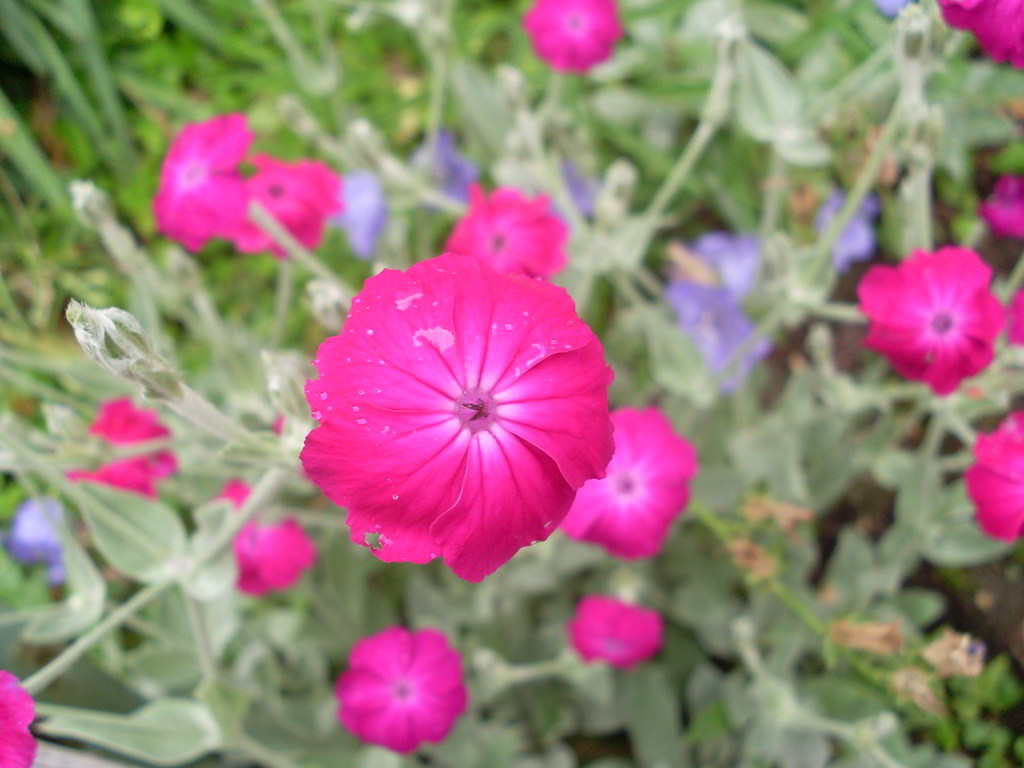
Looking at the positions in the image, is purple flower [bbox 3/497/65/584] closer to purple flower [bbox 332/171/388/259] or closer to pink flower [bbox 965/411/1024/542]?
purple flower [bbox 332/171/388/259]

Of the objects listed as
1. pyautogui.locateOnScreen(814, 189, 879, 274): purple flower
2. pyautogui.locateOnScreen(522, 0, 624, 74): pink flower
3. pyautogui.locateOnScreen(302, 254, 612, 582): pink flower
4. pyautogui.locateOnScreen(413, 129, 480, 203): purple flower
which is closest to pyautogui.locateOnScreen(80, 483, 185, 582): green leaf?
pyautogui.locateOnScreen(302, 254, 612, 582): pink flower

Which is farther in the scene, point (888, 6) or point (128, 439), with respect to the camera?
point (888, 6)

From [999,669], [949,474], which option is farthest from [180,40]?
[999,669]

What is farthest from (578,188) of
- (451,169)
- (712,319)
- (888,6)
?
(888,6)

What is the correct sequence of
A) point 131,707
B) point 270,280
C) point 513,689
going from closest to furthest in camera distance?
point 131,707, point 513,689, point 270,280

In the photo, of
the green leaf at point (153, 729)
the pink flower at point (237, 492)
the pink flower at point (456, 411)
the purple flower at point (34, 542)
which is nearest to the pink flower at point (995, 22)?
the pink flower at point (456, 411)

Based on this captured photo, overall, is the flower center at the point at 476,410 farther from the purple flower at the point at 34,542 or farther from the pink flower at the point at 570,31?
the purple flower at the point at 34,542

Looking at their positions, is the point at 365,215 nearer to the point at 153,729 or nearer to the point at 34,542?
the point at 34,542

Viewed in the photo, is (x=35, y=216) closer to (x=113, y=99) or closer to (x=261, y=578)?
(x=113, y=99)
